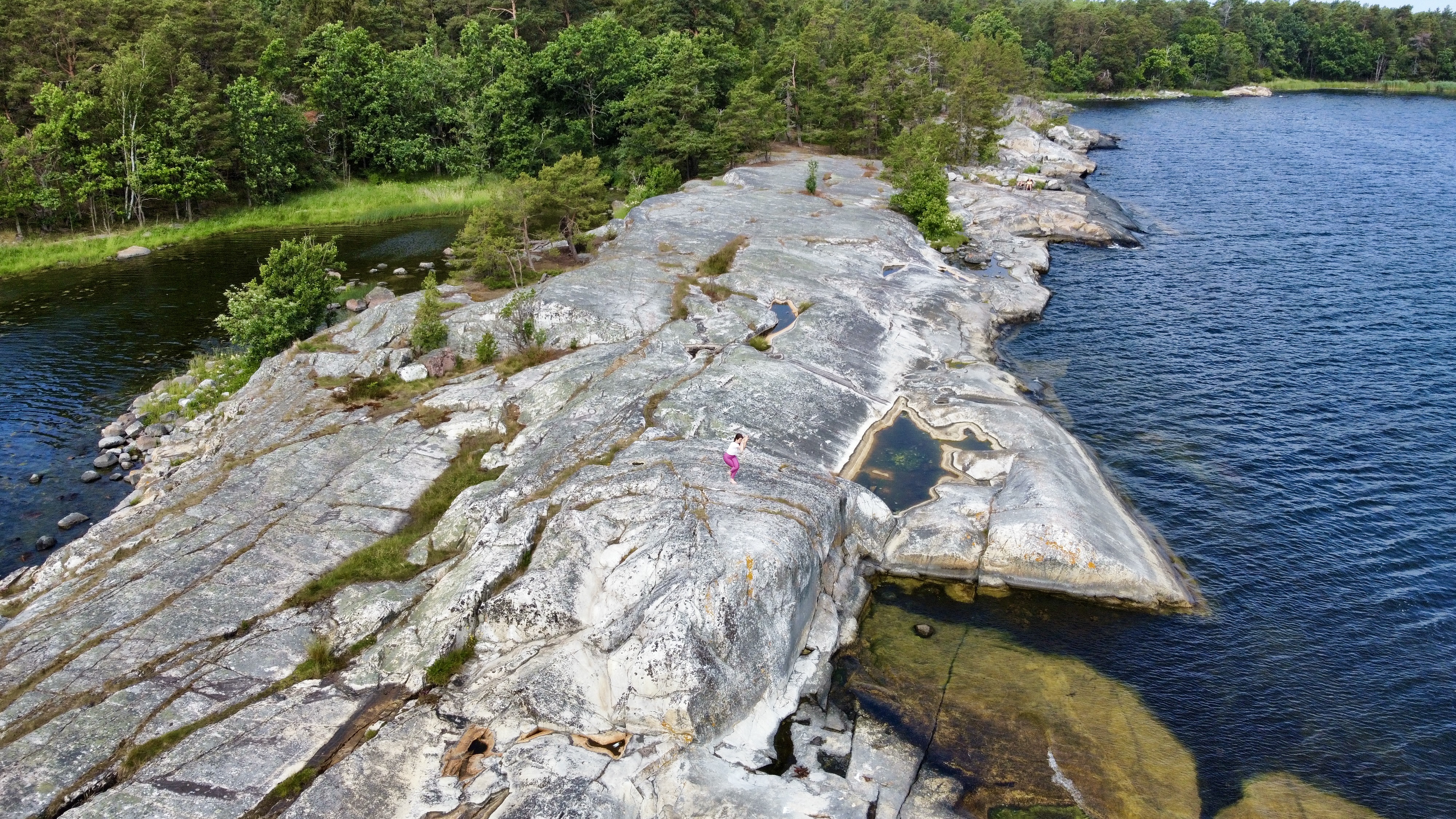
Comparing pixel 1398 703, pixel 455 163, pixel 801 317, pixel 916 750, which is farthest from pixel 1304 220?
pixel 455 163

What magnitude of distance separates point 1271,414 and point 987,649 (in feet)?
80.2

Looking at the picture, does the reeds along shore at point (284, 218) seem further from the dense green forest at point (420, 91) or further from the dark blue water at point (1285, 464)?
the dark blue water at point (1285, 464)

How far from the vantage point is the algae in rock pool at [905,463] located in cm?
3316

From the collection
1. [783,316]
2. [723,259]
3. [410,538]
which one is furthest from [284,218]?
[410,538]

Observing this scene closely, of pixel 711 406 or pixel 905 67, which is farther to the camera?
pixel 905 67

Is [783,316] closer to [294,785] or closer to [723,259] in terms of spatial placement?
[723,259]

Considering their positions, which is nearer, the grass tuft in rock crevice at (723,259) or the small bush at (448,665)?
the small bush at (448,665)

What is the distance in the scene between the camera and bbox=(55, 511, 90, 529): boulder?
36.6 m

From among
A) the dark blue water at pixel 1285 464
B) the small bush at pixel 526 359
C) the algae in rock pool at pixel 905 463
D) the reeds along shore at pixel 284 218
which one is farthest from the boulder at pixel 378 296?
the dark blue water at pixel 1285 464

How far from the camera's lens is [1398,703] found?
82.2 feet

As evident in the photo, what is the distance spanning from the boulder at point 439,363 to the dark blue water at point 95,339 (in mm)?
15042

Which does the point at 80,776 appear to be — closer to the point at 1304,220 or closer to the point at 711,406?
the point at 711,406

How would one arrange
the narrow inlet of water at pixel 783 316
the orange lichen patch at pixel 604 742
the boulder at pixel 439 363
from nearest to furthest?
the orange lichen patch at pixel 604 742 → the boulder at pixel 439 363 → the narrow inlet of water at pixel 783 316

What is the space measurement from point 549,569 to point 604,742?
5.51 meters
